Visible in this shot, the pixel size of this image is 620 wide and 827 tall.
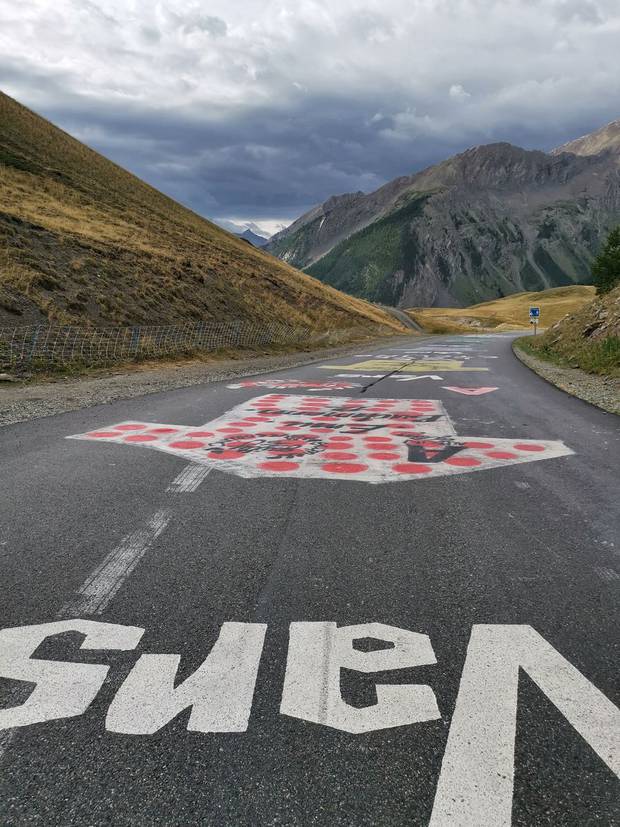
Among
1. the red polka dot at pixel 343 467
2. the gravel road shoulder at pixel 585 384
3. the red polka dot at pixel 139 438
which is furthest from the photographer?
the gravel road shoulder at pixel 585 384

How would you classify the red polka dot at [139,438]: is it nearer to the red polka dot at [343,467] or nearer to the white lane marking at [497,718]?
the red polka dot at [343,467]

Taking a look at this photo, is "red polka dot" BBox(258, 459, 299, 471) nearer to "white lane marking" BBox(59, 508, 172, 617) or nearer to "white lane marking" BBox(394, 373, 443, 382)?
"white lane marking" BBox(59, 508, 172, 617)

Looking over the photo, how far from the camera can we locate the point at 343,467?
21.4 ft

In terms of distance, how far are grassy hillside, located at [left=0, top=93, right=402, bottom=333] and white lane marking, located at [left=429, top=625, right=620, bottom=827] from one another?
2405cm

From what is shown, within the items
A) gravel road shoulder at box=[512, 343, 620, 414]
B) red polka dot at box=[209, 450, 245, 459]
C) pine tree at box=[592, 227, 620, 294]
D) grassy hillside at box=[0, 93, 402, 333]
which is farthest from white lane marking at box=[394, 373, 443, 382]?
pine tree at box=[592, 227, 620, 294]

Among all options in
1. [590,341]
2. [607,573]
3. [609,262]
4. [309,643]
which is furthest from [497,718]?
[609,262]

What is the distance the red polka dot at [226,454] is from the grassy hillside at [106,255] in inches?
753

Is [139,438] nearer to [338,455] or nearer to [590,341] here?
[338,455]

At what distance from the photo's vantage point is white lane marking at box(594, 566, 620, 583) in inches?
142

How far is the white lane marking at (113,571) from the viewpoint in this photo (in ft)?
10.5

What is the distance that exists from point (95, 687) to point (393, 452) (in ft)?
17.6

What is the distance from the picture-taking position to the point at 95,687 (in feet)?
8.05

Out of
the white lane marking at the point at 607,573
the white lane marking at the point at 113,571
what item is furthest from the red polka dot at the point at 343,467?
the white lane marking at the point at 607,573

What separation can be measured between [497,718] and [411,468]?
4292 millimetres
